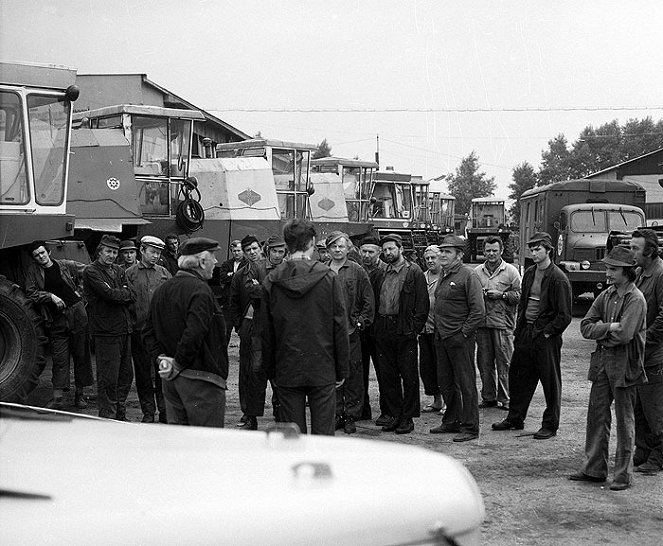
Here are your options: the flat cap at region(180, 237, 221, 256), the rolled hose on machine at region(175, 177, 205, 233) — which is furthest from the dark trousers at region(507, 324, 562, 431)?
the rolled hose on machine at region(175, 177, 205, 233)

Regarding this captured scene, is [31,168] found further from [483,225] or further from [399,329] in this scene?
[483,225]

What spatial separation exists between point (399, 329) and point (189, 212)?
7.20 m

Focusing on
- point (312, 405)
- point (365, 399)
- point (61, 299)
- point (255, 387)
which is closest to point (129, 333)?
point (61, 299)

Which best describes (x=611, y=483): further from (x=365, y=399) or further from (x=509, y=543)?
(x=365, y=399)

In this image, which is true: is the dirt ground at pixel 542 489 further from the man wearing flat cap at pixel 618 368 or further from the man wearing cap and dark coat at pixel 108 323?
the man wearing cap and dark coat at pixel 108 323

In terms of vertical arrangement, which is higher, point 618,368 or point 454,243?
point 454,243

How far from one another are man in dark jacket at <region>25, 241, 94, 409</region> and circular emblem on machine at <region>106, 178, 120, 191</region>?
3.47 m

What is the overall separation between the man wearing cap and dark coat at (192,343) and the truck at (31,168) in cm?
369

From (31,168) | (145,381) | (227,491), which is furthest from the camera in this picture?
(31,168)

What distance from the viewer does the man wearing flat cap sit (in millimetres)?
6488

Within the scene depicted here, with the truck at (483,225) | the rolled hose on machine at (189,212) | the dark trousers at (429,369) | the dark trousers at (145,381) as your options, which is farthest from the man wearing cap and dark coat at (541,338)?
the truck at (483,225)

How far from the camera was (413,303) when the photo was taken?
852 cm

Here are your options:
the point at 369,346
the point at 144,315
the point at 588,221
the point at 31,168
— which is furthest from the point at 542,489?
the point at 588,221

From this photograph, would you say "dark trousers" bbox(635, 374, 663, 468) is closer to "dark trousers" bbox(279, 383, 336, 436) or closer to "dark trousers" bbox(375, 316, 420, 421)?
"dark trousers" bbox(375, 316, 420, 421)
